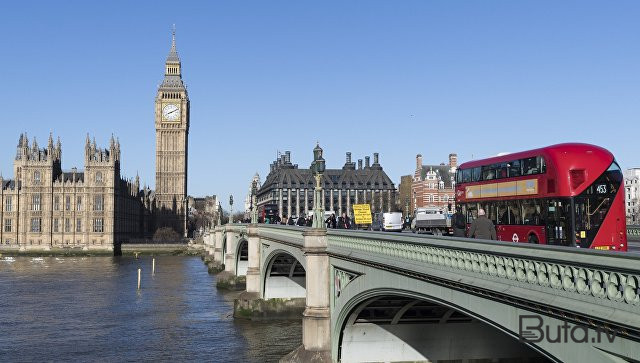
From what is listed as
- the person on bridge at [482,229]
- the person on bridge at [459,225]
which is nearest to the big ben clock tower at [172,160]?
the person on bridge at [459,225]

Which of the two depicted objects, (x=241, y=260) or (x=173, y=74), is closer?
A: (x=241, y=260)

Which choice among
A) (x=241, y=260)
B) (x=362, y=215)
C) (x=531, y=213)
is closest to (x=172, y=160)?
(x=241, y=260)

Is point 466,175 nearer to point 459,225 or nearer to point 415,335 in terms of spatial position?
point 415,335

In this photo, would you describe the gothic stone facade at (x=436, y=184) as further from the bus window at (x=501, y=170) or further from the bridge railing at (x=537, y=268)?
the bridge railing at (x=537, y=268)

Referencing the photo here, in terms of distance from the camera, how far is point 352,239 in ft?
75.1

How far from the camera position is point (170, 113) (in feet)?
604

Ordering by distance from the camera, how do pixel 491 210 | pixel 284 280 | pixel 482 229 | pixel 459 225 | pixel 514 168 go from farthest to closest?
pixel 284 280, pixel 491 210, pixel 514 168, pixel 459 225, pixel 482 229

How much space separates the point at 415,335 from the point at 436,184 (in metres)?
112

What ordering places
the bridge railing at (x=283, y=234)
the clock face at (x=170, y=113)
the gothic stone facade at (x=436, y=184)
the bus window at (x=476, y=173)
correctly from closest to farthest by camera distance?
the bus window at (x=476, y=173), the bridge railing at (x=283, y=234), the gothic stone facade at (x=436, y=184), the clock face at (x=170, y=113)

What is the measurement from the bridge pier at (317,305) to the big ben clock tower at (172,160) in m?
158

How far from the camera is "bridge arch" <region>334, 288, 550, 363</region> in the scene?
23.5 metres

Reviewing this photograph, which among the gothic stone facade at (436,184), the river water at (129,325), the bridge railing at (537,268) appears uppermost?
the gothic stone facade at (436,184)

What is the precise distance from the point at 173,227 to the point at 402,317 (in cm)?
16182

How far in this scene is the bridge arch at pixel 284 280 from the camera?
49.1m
